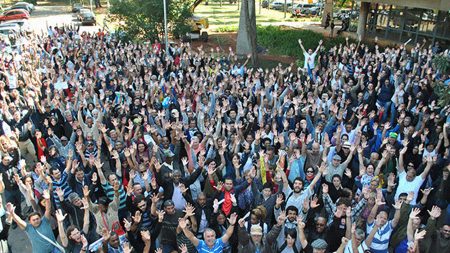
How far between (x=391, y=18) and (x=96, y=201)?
18612 millimetres

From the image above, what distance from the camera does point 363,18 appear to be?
21.4 meters

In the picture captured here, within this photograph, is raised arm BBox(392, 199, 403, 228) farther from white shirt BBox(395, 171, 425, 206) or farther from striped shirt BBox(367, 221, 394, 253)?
white shirt BBox(395, 171, 425, 206)

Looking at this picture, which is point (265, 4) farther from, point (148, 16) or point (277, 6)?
point (148, 16)

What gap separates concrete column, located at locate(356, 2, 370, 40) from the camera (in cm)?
2123

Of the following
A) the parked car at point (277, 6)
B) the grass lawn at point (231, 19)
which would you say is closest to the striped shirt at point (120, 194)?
the grass lawn at point (231, 19)

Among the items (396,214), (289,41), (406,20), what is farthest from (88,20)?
(396,214)

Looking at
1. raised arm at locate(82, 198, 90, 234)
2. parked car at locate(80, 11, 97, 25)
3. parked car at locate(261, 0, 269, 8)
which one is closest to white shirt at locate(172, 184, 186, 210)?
raised arm at locate(82, 198, 90, 234)

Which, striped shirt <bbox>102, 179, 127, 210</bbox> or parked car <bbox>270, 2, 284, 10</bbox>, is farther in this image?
parked car <bbox>270, 2, 284, 10</bbox>

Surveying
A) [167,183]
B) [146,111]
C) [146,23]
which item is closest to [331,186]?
[167,183]

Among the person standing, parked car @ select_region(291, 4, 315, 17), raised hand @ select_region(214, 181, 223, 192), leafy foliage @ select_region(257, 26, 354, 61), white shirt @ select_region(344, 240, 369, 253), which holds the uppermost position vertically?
parked car @ select_region(291, 4, 315, 17)

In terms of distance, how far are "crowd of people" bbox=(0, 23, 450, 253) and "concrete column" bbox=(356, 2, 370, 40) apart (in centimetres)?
1097

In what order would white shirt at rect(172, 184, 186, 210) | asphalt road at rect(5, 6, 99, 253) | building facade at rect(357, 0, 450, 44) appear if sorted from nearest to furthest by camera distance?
white shirt at rect(172, 184, 186, 210) → building facade at rect(357, 0, 450, 44) → asphalt road at rect(5, 6, 99, 253)

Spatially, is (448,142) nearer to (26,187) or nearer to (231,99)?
(231,99)

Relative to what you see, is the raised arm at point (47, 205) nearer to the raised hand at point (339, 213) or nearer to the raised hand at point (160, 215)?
the raised hand at point (160, 215)
